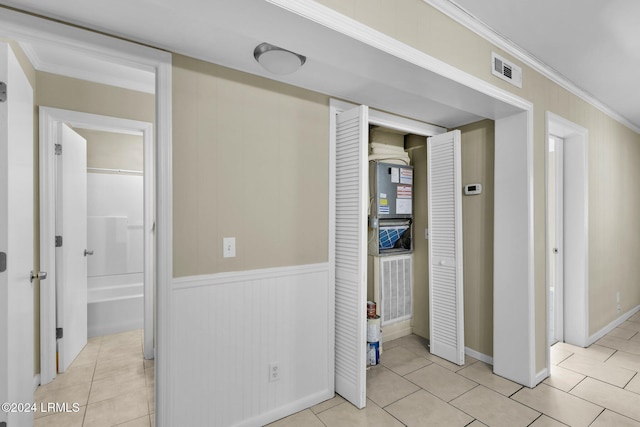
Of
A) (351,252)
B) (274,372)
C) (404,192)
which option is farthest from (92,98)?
(404,192)

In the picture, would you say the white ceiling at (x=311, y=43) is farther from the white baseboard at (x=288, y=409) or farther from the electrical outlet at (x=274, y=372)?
the white baseboard at (x=288, y=409)

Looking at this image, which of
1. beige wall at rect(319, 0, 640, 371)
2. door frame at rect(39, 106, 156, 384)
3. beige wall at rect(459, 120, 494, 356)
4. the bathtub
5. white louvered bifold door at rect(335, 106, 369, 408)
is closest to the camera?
beige wall at rect(319, 0, 640, 371)

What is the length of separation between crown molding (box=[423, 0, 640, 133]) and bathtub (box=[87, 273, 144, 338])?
392 cm

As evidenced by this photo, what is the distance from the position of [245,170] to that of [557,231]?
327cm

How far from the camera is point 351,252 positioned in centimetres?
223

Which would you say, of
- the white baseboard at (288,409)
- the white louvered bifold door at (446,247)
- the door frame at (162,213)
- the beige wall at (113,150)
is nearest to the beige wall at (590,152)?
the white louvered bifold door at (446,247)

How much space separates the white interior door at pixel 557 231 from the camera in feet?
10.6

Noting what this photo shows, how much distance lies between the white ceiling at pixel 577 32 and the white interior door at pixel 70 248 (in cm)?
304

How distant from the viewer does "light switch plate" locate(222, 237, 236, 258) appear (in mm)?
1851

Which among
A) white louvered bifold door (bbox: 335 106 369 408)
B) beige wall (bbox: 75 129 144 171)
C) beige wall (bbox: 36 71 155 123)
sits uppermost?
beige wall (bbox: 36 71 155 123)

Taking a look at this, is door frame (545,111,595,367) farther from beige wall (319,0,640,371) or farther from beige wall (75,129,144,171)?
beige wall (75,129,144,171)

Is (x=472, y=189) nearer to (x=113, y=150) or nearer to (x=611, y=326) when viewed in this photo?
(x=611, y=326)

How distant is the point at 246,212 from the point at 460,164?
1949 millimetres

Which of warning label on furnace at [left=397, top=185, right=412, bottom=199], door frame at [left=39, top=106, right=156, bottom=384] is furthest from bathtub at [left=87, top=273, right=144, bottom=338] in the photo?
warning label on furnace at [left=397, top=185, right=412, bottom=199]
